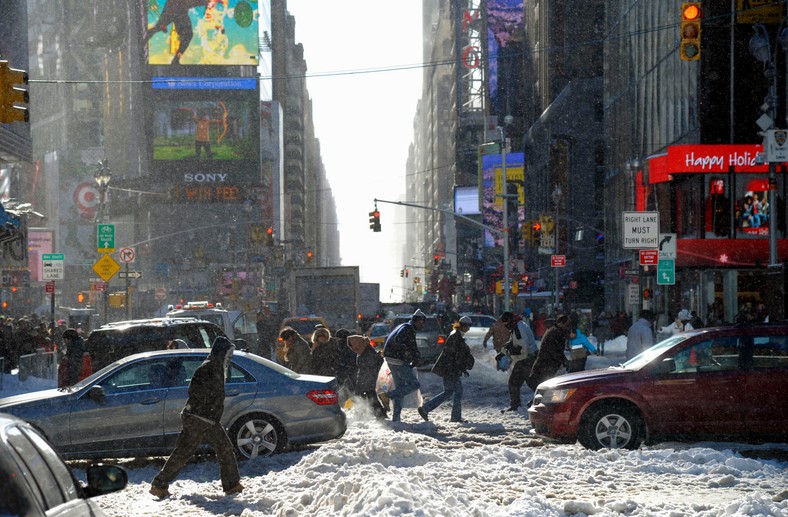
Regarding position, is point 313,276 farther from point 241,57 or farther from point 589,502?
point 241,57

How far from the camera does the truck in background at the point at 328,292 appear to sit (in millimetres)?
42094

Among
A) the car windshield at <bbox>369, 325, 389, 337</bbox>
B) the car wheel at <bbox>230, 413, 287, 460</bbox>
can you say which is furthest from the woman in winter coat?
the car windshield at <bbox>369, 325, 389, 337</bbox>

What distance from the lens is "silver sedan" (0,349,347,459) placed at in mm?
13297

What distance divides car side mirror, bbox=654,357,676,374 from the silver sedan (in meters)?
3.96

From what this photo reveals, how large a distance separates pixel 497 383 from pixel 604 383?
13.2m

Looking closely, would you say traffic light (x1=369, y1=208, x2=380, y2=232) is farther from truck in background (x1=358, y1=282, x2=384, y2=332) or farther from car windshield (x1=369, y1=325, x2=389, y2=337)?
truck in background (x1=358, y1=282, x2=384, y2=332)

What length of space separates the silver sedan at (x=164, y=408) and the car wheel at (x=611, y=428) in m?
3.07

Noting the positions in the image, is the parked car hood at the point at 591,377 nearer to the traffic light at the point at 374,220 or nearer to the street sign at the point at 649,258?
the street sign at the point at 649,258

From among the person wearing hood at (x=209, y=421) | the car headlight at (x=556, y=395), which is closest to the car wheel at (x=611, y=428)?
the car headlight at (x=556, y=395)

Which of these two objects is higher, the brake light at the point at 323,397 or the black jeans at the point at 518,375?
the brake light at the point at 323,397

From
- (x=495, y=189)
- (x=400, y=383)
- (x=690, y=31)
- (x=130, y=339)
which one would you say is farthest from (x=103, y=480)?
(x=495, y=189)

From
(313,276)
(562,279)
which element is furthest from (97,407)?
(562,279)

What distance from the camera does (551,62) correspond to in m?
89.1

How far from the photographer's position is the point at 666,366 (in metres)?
13.8
